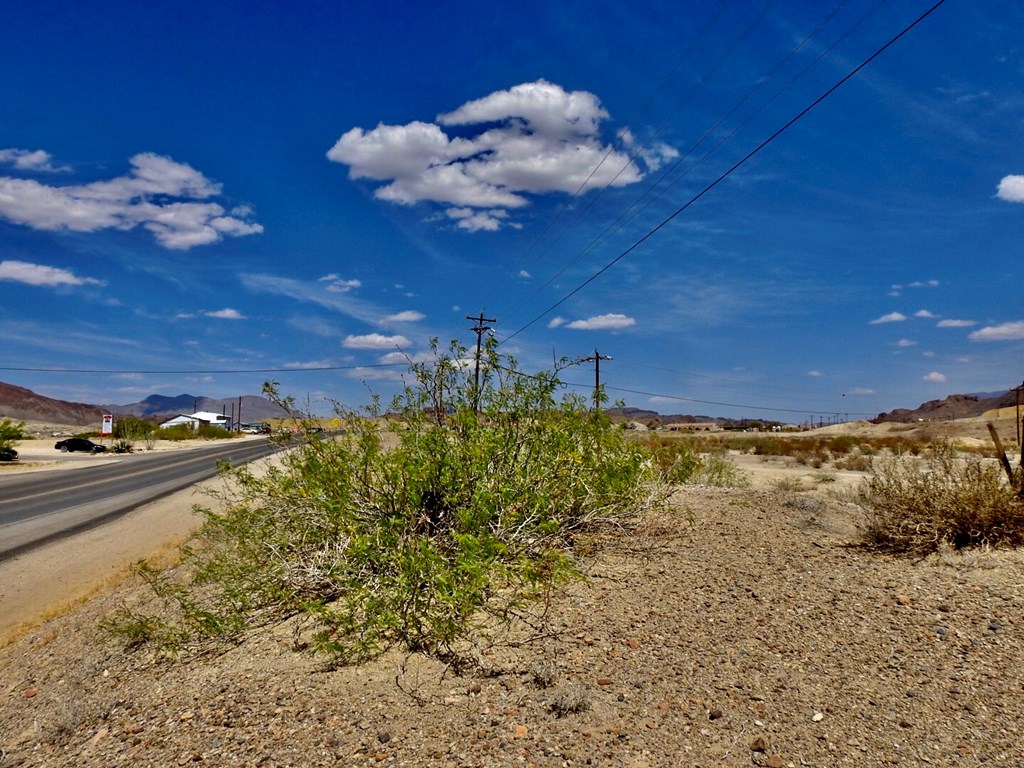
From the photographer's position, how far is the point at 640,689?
4.25 meters

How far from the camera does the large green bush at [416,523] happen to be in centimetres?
518

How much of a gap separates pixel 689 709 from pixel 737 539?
3.71 metres

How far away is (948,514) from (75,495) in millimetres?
26111

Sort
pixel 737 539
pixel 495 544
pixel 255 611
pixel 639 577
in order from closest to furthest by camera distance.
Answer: pixel 495 544, pixel 255 611, pixel 639 577, pixel 737 539

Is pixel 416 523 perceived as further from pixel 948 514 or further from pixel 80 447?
pixel 80 447

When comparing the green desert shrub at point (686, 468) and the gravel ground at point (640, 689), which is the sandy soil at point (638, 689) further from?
the green desert shrub at point (686, 468)

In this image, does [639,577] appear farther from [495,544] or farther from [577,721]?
[577,721]

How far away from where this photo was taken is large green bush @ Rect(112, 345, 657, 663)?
204 inches

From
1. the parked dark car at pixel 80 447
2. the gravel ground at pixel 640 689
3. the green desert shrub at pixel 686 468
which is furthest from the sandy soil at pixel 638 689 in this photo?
the parked dark car at pixel 80 447

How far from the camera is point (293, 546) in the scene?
20.5ft

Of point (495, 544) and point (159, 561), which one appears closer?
point (495, 544)

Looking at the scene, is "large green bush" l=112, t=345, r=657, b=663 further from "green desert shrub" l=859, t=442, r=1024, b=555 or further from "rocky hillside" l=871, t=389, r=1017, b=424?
"rocky hillside" l=871, t=389, r=1017, b=424

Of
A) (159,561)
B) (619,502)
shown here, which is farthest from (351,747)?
(159,561)

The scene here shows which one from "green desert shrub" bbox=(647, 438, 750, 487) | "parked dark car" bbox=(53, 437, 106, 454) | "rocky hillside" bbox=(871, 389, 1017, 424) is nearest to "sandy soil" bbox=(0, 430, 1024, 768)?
"green desert shrub" bbox=(647, 438, 750, 487)
